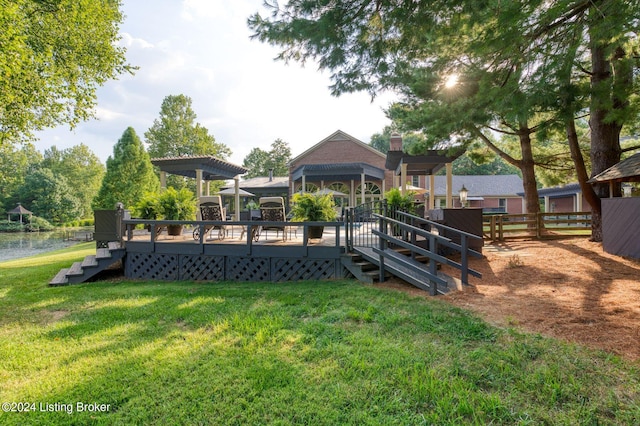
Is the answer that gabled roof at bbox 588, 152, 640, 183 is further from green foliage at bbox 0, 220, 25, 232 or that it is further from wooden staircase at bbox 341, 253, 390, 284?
green foliage at bbox 0, 220, 25, 232

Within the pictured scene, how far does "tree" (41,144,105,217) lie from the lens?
4609 centimetres

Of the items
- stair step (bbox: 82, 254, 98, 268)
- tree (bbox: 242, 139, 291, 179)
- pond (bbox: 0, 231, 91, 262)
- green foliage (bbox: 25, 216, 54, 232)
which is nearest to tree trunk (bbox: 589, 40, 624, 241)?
stair step (bbox: 82, 254, 98, 268)

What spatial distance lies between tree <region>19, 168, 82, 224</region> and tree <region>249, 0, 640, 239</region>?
164ft

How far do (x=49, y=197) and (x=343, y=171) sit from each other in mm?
42719

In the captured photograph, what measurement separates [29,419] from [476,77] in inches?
309

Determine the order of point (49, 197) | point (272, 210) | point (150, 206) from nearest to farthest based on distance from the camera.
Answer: point (272, 210), point (150, 206), point (49, 197)

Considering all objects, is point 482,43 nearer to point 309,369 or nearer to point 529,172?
point 309,369

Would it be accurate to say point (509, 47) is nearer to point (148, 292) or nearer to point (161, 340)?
point (161, 340)

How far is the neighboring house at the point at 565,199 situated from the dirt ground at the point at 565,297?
1989cm

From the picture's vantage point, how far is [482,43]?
4.30m


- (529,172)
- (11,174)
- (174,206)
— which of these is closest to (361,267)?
(174,206)

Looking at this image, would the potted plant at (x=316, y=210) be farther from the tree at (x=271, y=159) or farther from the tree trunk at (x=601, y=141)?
the tree at (x=271, y=159)

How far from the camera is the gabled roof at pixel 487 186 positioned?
3097 centimetres

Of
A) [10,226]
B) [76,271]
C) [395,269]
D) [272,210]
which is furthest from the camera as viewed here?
[10,226]
